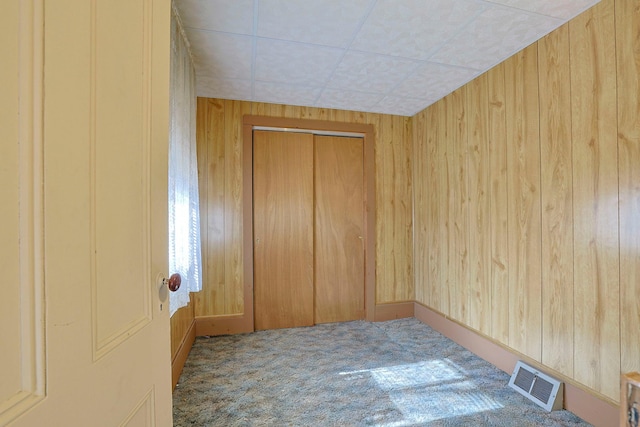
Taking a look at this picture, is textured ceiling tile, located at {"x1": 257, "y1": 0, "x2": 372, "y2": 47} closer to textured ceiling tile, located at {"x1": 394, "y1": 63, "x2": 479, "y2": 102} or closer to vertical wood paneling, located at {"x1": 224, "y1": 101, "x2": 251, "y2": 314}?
textured ceiling tile, located at {"x1": 394, "y1": 63, "x2": 479, "y2": 102}

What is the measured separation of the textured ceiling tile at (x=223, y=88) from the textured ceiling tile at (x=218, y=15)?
2.28ft

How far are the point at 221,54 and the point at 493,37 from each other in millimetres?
1878

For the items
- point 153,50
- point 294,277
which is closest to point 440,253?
point 294,277

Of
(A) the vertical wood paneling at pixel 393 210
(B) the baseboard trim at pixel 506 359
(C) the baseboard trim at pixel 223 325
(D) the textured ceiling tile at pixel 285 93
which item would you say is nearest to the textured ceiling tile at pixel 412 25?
(D) the textured ceiling tile at pixel 285 93

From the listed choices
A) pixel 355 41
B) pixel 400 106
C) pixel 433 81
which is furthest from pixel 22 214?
pixel 400 106

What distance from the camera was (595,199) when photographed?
1.55 meters

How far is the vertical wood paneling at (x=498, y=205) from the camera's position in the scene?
2.11 metres

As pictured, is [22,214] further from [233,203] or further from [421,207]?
[421,207]

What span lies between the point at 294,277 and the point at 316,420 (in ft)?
5.03

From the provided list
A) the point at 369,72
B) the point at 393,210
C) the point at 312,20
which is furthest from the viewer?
the point at 393,210

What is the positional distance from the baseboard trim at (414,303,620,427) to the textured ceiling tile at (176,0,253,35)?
2.88m

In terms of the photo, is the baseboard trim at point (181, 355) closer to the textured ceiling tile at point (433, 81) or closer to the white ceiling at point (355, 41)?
the white ceiling at point (355, 41)

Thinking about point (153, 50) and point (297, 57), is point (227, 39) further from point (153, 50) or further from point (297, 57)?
point (153, 50)

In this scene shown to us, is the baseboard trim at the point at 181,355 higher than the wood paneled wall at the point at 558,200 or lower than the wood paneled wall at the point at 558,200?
lower
